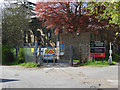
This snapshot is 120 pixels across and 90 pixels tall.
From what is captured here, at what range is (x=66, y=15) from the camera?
17.2 meters

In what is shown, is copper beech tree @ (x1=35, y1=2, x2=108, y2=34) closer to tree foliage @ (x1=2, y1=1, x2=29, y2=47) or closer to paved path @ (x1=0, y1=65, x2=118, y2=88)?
tree foliage @ (x1=2, y1=1, x2=29, y2=47)

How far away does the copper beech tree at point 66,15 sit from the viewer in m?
17.2

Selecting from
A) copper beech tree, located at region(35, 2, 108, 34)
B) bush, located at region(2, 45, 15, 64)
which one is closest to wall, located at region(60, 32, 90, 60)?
copper beech tree, located at region(35, 2, 108, 34)

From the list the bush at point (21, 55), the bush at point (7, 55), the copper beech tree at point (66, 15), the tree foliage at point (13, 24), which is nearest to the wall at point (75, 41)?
the copper beech tree at point (66, 15)

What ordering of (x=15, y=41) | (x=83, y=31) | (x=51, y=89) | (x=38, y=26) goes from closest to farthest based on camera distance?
(x=51, y=89)
(x=83, y=31)
(x=15, y=41)
(x=38, y=26)

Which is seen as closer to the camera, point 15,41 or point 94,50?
point 94,50

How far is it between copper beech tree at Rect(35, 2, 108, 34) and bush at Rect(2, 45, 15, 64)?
5.03 meters

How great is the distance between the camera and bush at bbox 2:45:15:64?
19.0 meters

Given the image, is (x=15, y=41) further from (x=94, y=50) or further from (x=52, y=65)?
(x=94, y=50)

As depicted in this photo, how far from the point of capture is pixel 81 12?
58.5 ft

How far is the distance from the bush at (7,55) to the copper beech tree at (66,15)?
503cm

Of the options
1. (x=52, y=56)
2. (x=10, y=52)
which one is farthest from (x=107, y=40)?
Answer: (x=10, y=52)

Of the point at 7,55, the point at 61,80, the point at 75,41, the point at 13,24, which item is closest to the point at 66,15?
the point at 75,41

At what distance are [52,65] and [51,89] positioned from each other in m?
8.58
